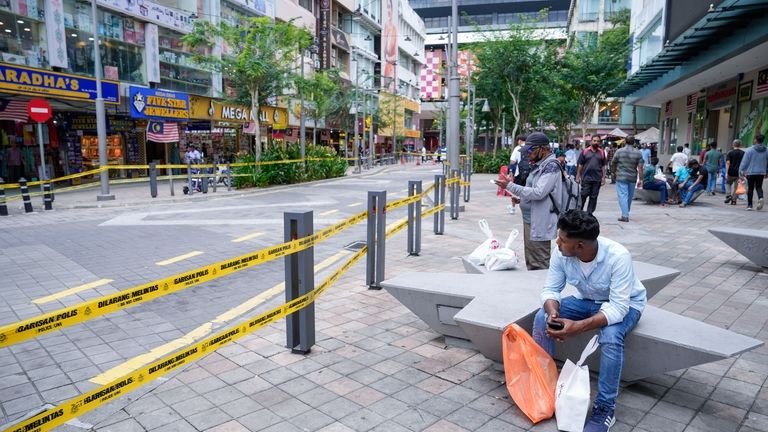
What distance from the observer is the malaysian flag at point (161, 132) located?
22.9 m

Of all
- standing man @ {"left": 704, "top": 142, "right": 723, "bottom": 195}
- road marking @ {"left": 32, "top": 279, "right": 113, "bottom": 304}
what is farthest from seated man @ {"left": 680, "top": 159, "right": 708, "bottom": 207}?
road marking @ {"left": 32, "top": 279, "right": 113, "bottom": 304}

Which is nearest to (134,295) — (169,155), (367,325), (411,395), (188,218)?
(411,395)

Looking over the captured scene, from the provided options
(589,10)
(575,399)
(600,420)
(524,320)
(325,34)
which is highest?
(589,10)

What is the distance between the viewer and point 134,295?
8.65 ft

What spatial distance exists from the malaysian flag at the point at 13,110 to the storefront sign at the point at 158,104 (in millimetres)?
3978

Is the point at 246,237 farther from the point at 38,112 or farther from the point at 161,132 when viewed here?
the point at 161,132

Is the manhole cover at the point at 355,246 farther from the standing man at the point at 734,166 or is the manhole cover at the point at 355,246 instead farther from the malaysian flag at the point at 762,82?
the malaysian flag at the point at 762,82

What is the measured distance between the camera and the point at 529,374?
320 cm

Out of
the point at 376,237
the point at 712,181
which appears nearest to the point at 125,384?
the point at 376,237

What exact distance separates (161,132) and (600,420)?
77.6ft

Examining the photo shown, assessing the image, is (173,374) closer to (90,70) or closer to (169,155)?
(90,70)

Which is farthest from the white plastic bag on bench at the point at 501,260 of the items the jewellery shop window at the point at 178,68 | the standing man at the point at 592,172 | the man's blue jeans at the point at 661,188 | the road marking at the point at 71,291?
the jewellery shop window at the point at 178,68

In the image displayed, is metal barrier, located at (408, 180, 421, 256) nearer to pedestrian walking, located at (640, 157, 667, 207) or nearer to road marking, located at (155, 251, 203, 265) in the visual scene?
road marking, located at (155, 251, 203, 265)

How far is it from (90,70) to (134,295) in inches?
840
